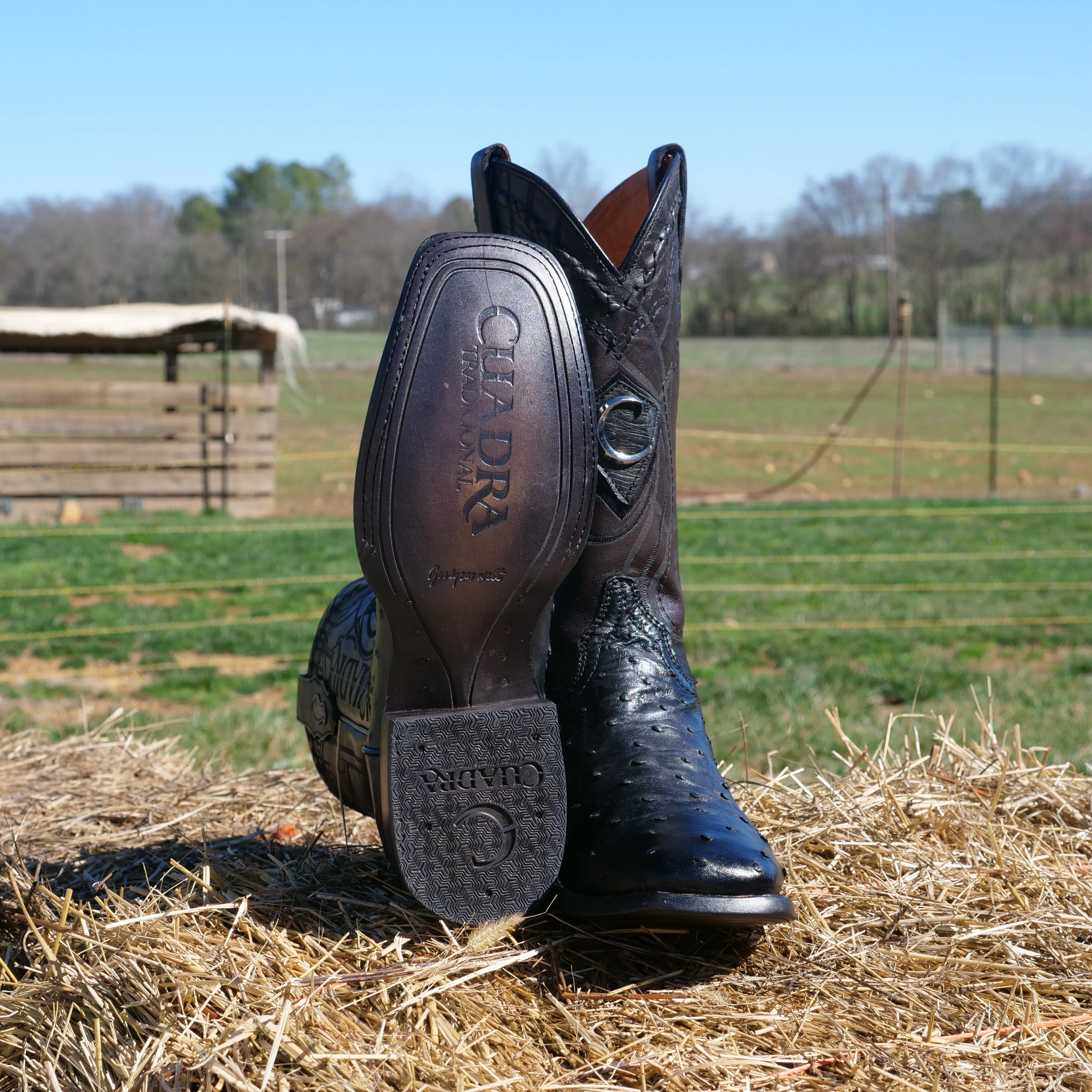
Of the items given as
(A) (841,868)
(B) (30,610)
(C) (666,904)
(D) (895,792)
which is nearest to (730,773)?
(D) (895,792)

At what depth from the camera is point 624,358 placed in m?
1.67

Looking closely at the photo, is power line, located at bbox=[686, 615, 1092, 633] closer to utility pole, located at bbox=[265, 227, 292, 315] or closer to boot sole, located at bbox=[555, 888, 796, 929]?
boot sole, located at bbox=[555, 888, 796, 929]

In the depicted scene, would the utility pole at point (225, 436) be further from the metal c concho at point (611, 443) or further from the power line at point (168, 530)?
the metal c concho at point (611, 443)

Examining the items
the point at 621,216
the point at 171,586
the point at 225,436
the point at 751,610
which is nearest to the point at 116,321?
the point at 225,436

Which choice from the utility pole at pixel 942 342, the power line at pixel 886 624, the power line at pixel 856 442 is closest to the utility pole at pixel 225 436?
the power line at pixel 856 442

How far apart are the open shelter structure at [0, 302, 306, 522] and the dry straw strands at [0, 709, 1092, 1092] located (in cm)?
1089

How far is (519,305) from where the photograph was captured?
1.33 m

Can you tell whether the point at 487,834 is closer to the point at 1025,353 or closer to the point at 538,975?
the point at 538,975

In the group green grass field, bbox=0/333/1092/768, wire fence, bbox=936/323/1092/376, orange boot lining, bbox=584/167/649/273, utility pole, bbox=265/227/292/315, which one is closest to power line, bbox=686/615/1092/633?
green grass field, bbox=0/333/1092/768

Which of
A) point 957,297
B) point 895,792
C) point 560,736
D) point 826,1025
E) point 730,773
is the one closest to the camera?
point 826,1025

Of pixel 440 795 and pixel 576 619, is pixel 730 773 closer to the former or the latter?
pixel 576 619

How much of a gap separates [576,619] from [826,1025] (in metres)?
0.64

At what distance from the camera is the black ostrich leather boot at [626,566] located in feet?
5.04

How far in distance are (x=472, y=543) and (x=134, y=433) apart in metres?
11.9
